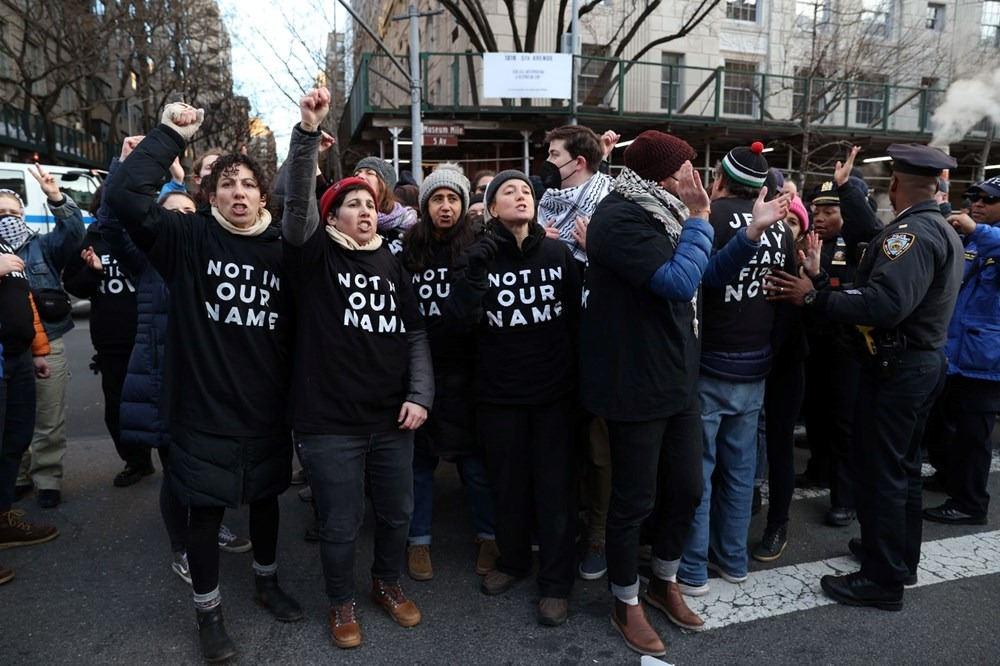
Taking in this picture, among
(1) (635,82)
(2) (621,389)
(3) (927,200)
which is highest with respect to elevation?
(1) (635,82)

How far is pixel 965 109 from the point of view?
603 cm

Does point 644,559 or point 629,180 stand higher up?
point 629,180

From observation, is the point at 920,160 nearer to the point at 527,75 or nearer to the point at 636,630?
the point at 636,630

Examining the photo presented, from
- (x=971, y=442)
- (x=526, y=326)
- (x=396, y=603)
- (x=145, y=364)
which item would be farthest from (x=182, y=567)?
(x=971, y=442)

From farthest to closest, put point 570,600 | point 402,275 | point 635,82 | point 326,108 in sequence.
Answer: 1. point 635,82
2. point 570,600
3. point 402,275
4. point 326,108

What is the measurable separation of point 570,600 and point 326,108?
2.38 meters

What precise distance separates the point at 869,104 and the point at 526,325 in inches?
801

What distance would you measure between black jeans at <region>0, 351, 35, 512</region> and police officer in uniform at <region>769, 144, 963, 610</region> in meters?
4.01

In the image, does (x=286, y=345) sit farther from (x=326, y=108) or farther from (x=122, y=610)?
(x=122, y=610)

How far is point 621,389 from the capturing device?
2.78 meters

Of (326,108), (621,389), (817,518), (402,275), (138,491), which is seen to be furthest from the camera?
(138,491)

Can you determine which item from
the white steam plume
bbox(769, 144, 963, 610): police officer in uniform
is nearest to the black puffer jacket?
bbox(769, 144, 963, 610): police officer in uniform

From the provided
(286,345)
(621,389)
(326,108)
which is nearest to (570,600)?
(621,389)

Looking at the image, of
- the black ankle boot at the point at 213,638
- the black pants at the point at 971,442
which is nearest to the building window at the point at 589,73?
the black pants at the point at 971,442
